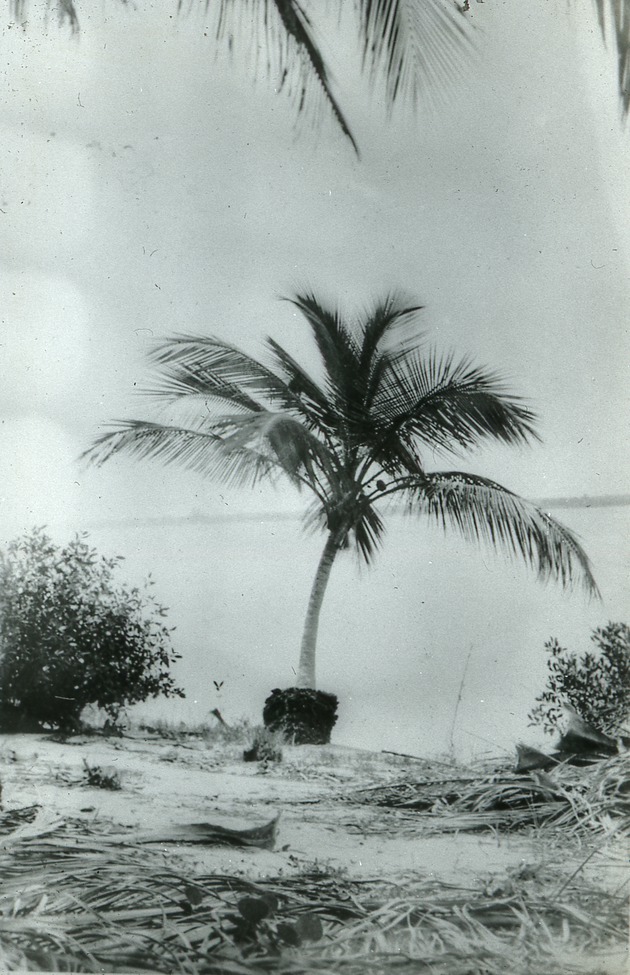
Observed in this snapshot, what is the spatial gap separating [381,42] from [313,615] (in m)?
1.27

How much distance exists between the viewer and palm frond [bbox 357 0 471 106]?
1.93 meters

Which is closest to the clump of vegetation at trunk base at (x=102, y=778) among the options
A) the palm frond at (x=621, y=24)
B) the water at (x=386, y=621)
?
the water at (x=386, y=621)

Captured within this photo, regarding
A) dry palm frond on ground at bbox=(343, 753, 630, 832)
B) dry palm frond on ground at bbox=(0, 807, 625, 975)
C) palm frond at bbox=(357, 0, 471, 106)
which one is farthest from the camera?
palm frond at bbox=(357, 0, 471, 106)

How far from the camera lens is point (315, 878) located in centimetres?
172

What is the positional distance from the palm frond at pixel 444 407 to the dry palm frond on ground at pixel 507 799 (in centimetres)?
70

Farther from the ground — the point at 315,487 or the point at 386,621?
the point at 315,487

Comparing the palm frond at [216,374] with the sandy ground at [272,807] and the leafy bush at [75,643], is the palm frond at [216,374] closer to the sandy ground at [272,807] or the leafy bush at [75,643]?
the leafy bush at [75,643]

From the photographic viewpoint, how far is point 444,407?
6.16 ft

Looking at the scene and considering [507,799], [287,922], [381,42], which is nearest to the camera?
[287,922]

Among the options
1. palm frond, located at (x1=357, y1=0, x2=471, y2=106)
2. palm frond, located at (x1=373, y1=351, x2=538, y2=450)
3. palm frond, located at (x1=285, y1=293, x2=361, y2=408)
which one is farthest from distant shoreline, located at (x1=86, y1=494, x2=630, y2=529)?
palm frond, located at (x1=357, y1=0, x2=471, y2=106)

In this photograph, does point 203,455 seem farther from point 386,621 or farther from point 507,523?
point 507,523

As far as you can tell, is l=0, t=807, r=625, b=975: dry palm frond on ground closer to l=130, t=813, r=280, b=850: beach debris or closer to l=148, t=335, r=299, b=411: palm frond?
l=130, t=813, r=280, b=850: beach debris

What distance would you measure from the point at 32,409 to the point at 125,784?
821 millimetres

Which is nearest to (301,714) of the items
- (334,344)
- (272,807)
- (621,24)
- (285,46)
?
(272,807)
